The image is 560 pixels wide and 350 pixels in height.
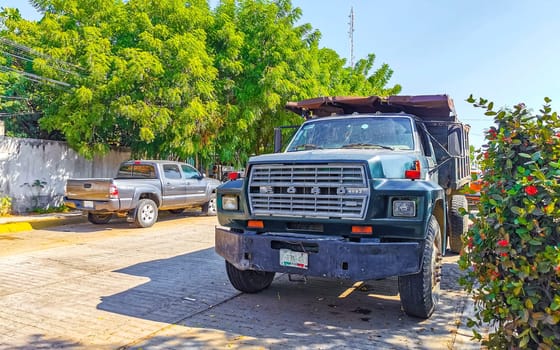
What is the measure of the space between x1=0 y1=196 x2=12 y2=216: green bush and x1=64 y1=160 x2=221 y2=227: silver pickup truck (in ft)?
9.62

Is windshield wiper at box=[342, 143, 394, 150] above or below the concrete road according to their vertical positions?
above

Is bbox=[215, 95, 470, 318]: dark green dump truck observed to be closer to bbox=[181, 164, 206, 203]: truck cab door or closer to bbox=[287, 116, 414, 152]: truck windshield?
bbox=[287, 116, 414, 152]: truck windshield

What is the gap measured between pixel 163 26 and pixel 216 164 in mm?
7773

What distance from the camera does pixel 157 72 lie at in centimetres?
1332

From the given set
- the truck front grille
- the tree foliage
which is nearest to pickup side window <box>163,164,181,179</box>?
the tree foliage

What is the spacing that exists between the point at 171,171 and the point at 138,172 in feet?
3.16

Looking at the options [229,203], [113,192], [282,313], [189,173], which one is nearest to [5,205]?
[113,192]

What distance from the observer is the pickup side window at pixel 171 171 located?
44.3 feet

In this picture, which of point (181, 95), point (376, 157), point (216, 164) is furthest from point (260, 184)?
point (216, 164)

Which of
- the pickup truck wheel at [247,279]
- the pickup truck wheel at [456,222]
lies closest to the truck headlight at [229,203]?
the pickup truck wheel at [247,279]

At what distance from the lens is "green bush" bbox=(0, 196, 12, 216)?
44.8 ft

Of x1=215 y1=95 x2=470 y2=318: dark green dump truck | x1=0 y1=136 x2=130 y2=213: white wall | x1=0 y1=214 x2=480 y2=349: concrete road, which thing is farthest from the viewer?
x1=0 y1=136 x2=130 y2=213: white wall

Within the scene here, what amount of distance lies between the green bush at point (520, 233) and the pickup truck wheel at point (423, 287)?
126cm

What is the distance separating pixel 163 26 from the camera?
1416 cm
